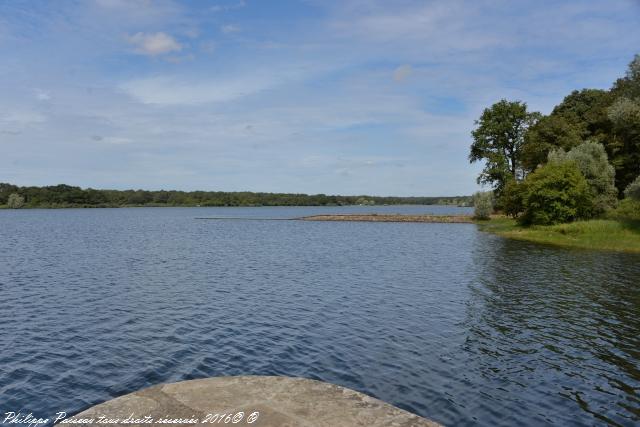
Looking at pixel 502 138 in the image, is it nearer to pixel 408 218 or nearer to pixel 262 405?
pixel 408 218

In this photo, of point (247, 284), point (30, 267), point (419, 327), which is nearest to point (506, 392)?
point (419, 327)

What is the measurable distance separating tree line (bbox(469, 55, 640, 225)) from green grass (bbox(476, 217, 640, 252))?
3.88 metres

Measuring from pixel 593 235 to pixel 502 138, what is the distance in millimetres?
49151

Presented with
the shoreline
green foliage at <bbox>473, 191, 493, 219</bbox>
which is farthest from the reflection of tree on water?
the shoreline

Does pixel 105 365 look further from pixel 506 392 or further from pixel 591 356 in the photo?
pixel 591 356

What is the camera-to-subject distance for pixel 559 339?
20.7 m

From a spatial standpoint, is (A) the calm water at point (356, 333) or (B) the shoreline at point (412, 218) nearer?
(A) the calm water at point (356, 333)

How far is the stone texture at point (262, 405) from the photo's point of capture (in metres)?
10.3

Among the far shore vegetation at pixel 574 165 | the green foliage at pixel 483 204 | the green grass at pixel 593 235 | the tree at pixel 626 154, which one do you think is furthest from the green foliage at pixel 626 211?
the green foliage at pixel 483 204

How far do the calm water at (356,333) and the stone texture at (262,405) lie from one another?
3.13 metres

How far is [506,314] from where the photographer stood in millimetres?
25219

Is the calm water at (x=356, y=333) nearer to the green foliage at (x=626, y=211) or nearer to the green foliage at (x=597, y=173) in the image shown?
the green foliage at (x=626, y=211)

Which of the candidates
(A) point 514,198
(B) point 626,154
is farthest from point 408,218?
(B) point 626,154

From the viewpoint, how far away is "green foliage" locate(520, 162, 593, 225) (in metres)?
64.8
